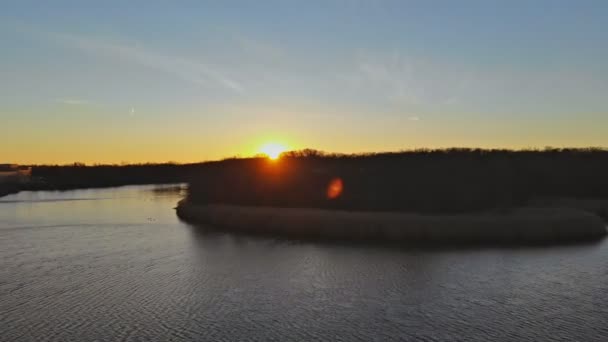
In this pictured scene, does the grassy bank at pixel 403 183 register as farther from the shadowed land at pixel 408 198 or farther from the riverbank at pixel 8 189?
the riverbank at pixel 8 189

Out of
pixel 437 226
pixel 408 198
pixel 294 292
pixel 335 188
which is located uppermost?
pixel 335 188

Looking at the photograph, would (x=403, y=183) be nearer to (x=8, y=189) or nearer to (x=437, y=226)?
(x=437, y=226)

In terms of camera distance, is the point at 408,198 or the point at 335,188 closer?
the point at 408,198

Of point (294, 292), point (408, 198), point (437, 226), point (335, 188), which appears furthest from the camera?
point (335, 188)

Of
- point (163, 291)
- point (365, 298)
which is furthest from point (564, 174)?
point (163, 291)

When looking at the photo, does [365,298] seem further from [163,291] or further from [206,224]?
[206,224]

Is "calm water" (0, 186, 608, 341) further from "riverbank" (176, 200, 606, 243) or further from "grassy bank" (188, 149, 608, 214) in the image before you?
"grassy bank" (188, 149, 608, 214)

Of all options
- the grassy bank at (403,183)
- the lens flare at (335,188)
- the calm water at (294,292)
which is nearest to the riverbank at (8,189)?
the grassy bank at (403,183)

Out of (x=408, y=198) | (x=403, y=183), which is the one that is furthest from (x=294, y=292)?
(x=403, y=183)

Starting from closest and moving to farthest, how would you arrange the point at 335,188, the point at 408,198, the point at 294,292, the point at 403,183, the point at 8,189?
1. the point at 294,292
2. the point at 408,198
3. the point at 403,183
4. the point at 335,188
5. the point at 8,189
